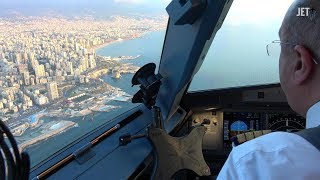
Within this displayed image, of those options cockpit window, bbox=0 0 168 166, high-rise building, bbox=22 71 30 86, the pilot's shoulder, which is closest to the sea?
cockpit window, bbox=0 0 168 166

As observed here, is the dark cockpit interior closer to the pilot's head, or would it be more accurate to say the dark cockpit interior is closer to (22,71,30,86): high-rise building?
(22,71,30,86): high-rise building

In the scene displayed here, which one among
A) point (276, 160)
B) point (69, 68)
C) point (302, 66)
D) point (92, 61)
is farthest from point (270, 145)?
point (92, 61)

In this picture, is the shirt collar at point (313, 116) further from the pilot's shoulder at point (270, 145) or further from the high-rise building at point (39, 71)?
the high-rise building at point (39, 71)

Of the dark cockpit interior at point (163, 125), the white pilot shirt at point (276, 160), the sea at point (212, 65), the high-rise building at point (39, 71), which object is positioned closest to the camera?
the white pilot shirt at point (276, 160)

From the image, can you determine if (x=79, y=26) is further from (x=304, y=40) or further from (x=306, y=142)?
(x=306, y=142)

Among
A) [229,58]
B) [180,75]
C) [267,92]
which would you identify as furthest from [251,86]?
[180,75]

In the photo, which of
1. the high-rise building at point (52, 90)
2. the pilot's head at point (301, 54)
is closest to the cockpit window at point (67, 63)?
the high-rise building at point (52, 90)

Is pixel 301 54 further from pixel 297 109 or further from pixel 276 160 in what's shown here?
pixel 276 160
